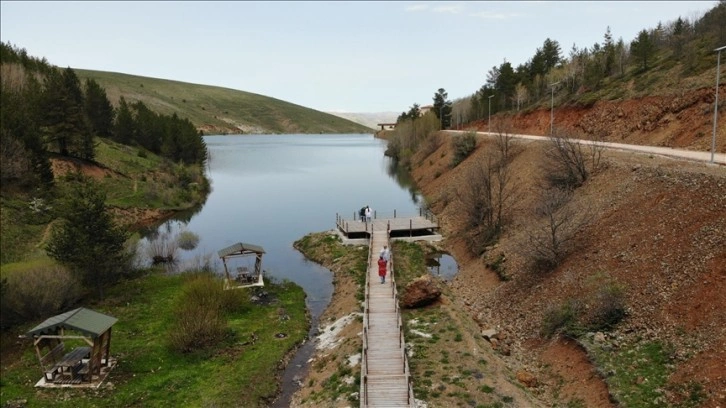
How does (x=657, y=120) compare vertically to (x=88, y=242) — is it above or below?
above

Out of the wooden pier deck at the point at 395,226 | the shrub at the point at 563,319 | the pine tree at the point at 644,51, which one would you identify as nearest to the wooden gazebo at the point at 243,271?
the wooden pier deck at the point at 395,226

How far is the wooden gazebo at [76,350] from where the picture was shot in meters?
18.9

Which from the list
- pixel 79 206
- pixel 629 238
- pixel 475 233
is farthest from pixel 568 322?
pixel 79 206

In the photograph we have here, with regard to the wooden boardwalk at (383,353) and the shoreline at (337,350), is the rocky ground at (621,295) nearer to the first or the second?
the shoreline at (337,350)

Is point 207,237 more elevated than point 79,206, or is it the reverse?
point 79,206

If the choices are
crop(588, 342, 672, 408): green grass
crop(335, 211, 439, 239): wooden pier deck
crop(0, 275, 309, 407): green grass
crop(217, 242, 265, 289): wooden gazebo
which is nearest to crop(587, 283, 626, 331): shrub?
crop(588, 342, 672, 408): green grass

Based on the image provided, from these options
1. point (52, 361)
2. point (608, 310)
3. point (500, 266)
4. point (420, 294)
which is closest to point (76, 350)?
point (52, 361)

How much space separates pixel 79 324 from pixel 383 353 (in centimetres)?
1249

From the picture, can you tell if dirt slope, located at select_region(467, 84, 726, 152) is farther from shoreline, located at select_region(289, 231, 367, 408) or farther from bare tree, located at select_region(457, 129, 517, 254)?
shoreline, located at select_region(289, 231, 367, 408)

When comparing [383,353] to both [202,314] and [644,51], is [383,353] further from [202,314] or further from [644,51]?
[644,51]

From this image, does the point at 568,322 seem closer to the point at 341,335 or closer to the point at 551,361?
the point at 551,361

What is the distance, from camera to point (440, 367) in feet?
61.5

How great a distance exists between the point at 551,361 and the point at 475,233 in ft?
61.3

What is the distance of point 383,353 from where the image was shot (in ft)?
62.5
